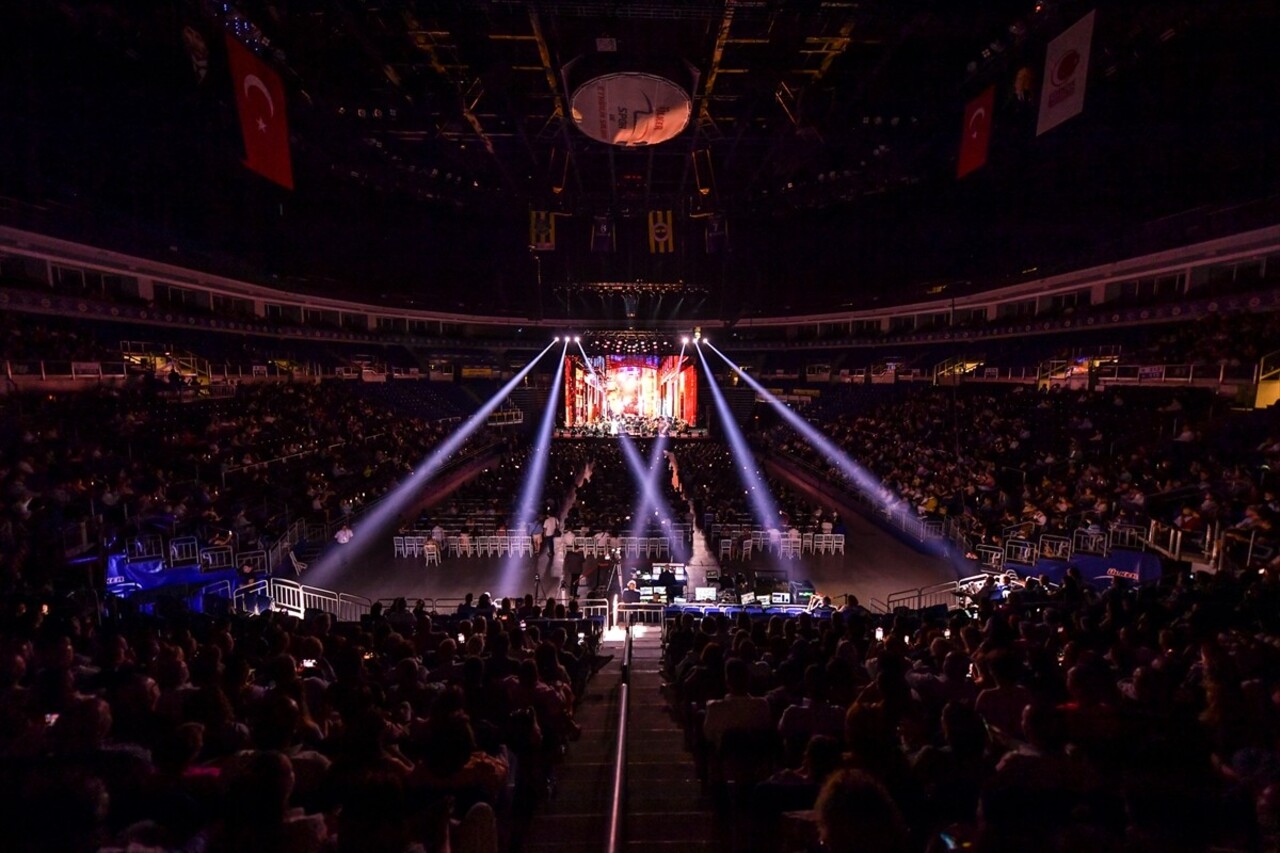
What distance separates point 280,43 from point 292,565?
33.6 ft

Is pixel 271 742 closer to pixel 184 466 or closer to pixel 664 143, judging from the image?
pixel 184 466

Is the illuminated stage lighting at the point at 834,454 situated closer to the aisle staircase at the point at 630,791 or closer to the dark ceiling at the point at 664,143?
the dark ceiling at the point at 664,143

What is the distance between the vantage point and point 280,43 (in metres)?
11.4

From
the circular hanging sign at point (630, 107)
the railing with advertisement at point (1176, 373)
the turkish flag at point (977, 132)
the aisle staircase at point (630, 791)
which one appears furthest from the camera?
the railing with advertisement at point (1176, 373)

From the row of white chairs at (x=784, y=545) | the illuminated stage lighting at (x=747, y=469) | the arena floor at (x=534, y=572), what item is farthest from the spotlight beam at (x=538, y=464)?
the illuminated stage lighting at (x=747, y=469)

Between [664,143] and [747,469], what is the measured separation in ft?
39.3

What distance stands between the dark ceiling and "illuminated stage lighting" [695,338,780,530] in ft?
26.3

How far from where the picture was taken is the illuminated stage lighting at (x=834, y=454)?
1627cm

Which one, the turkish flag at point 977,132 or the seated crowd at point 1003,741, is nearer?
the seated crowd at point 1003,741

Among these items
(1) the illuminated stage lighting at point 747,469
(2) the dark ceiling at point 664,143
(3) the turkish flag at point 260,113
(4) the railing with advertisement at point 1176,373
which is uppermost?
(2) the dark ceiling at point 664,143

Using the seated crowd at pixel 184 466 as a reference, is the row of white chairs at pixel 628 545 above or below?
below

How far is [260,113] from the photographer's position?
852cm

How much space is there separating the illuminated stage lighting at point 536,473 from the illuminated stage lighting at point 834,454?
929 centimetres

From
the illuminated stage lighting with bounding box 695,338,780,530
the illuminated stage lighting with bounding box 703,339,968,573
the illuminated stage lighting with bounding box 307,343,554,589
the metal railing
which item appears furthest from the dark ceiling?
the illuminated stage lighting with bounding box 703,339,968,573
